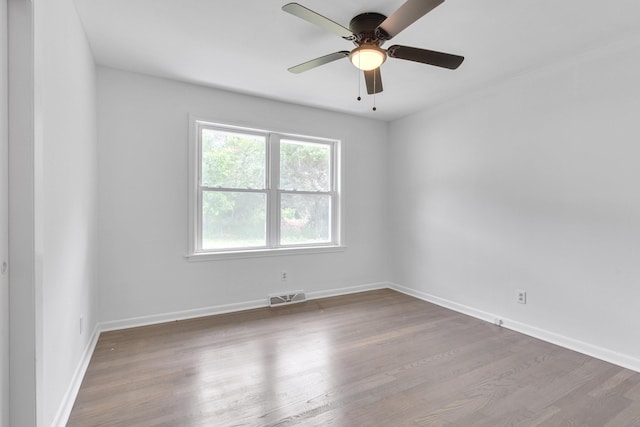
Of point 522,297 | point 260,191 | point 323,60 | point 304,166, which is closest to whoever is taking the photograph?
point 323,60

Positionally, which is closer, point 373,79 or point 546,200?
point 373,79

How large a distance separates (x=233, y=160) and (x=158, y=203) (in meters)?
0.94

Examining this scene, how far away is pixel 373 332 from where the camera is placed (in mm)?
3023

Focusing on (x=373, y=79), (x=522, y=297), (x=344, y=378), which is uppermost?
(x=373, y=79)

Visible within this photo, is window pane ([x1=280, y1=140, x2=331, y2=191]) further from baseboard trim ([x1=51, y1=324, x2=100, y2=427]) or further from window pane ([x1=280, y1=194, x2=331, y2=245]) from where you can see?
baseboard trim ([x1=51, y1=324, x2=100, y2=427])

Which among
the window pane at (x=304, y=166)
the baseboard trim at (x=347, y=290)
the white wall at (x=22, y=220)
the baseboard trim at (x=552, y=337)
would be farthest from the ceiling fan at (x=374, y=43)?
the baseboard trim at (x=347, y=290)

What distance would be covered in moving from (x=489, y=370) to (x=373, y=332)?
1.02m

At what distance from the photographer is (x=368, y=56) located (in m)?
2.12

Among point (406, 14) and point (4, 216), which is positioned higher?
point (406, 14)

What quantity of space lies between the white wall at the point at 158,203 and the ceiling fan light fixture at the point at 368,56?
1833 mm

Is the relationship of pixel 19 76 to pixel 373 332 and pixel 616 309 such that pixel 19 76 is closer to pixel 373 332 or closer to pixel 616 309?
pixel 373 332

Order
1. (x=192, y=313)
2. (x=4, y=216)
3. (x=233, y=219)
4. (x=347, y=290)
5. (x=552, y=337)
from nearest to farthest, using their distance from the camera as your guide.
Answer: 1. (x=4, y=216)
2. (x=552, y=337)
3. (x=192, y=313)
4. (x=233, y=219)
5. (x=347, y=290)

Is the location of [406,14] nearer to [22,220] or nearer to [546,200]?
[22,220]

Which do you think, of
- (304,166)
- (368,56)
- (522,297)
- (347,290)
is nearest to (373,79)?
(368,56)
